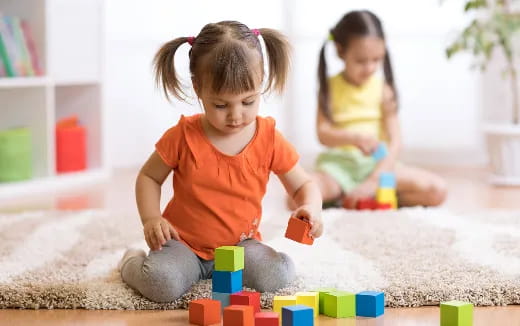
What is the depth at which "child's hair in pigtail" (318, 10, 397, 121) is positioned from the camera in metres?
2.43

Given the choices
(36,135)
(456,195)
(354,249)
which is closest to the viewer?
(354,249)

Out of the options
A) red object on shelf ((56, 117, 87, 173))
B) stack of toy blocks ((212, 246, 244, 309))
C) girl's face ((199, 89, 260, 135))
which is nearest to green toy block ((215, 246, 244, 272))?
stack of toy blocks ((212, 246, 244, 309))

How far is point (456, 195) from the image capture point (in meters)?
2.68

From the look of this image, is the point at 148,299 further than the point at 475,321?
Yes

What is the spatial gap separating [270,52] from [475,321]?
0.55 metres

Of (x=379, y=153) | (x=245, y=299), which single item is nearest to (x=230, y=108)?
(x=245, y=299)

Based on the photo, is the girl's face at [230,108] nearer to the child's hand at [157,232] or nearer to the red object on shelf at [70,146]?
the child's hand at [157,232]

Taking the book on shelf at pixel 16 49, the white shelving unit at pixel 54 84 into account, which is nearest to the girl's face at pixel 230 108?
the white shelving unit at pixel 54 84

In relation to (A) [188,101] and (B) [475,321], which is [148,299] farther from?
(B) [475,321]

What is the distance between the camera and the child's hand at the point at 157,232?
4.59 ft

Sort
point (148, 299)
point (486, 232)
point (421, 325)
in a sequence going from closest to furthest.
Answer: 1. point (421, 325)
2. point (148, 299)
3. point (486, 232)

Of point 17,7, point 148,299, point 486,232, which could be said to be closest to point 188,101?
point 148,299

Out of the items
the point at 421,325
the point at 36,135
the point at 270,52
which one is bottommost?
the point at 421,325

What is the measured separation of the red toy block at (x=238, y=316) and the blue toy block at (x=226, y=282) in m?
0.10
